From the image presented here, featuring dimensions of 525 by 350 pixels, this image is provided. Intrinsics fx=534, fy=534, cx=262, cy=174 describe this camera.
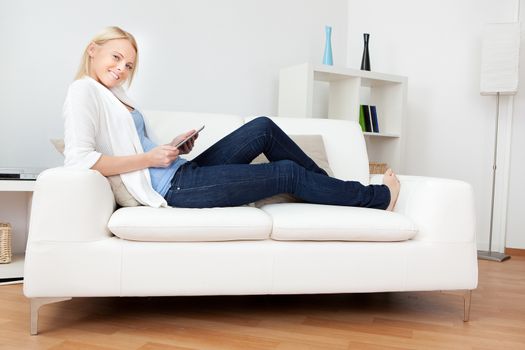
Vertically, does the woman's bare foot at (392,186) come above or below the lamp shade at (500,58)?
below

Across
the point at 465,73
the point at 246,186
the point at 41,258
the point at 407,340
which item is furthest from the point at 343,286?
the point at 465,73

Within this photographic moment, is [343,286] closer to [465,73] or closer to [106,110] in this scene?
[106,110]

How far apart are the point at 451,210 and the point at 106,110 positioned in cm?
136

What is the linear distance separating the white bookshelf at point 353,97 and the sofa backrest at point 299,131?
28.1 inches

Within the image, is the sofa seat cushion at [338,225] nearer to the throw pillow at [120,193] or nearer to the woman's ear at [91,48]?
the throw pillow at [120,193]

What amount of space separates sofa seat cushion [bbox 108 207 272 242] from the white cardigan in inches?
4.9

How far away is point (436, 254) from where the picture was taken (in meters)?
2.02

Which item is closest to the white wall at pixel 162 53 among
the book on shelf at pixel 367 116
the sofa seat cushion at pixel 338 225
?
the book on shelf at pixel 367 116

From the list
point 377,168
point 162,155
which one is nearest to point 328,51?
point 377,168

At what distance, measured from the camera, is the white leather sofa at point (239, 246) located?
5.65 feet

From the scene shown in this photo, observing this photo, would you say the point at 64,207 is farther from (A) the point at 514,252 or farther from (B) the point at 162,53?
(A) the point at 514,252

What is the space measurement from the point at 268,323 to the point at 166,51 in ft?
6.61

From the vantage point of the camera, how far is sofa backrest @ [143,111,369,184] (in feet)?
8.17

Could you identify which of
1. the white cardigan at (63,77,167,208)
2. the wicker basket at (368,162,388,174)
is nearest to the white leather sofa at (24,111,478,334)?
the white cardigan at (63,77,167,208)
